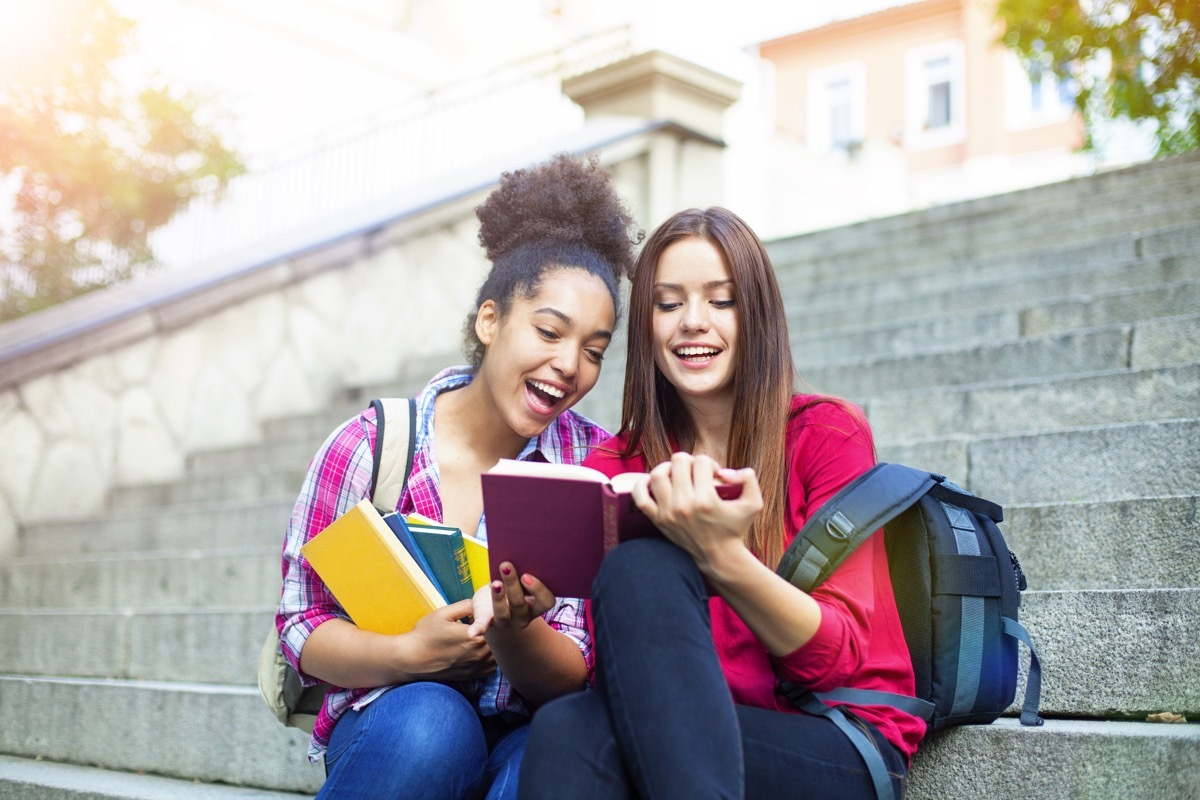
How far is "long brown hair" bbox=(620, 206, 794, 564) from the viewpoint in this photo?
192cm

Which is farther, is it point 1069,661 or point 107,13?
point 107,13

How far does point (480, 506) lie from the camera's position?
2229mm

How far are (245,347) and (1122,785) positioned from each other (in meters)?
A: 4.80

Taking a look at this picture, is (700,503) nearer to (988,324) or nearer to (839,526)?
(839,526)

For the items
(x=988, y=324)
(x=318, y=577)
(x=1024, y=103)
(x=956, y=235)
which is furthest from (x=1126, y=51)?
(x=1024, y=103)

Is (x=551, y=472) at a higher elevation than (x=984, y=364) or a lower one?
lower

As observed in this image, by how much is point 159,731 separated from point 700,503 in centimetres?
208

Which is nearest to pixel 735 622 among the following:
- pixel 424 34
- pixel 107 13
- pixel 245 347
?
pixel 245 347

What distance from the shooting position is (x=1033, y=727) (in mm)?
1890

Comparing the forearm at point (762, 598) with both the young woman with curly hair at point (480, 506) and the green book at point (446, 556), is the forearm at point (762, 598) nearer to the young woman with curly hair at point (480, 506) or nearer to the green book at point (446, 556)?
the young woman with curly hair at point (480, 506)

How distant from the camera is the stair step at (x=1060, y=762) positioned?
69.2 inches

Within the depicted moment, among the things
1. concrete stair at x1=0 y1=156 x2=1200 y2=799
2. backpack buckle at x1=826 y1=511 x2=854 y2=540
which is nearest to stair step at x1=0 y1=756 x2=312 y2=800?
concrete stair at x1=0 y1=156 x2=1200 y2=799

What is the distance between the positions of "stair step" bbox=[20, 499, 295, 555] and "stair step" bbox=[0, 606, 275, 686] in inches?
25.7

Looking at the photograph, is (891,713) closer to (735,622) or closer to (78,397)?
(735,622)
